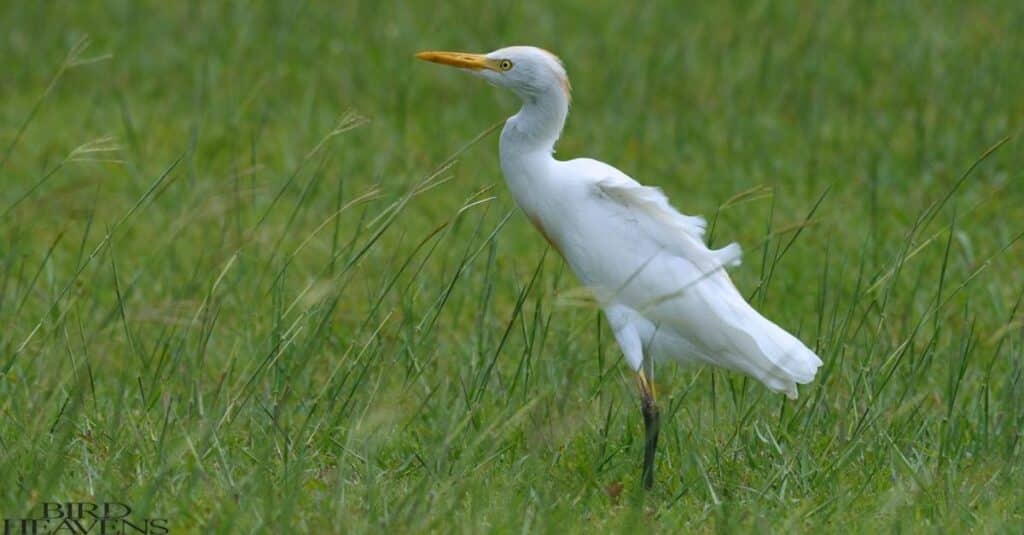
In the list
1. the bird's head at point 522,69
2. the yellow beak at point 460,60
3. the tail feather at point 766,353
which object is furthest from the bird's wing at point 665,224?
the yellow beak at point 460,60

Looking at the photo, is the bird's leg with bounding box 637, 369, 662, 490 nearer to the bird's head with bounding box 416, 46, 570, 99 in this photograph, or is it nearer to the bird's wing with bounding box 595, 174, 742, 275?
the bird's wing with bounding box 595, 174, 742, 275

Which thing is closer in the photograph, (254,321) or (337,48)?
(254,321)

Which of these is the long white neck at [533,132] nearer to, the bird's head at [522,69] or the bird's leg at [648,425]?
the bird's head at [522,69]

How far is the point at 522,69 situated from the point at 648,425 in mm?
926

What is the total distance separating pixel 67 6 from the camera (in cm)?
888

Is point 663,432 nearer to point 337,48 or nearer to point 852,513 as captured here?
point 852,513

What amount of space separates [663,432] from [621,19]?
4.84m

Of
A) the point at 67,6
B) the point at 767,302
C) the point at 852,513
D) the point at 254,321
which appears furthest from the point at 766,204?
the point at 67,6

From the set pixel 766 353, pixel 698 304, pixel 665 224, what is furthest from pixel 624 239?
pixel 766 353

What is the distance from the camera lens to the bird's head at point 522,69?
13.4 ft

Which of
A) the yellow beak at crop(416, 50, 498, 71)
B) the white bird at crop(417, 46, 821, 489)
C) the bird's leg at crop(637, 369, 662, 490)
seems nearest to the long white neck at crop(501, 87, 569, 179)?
the white bird at crop(417, 46, 821, 489)

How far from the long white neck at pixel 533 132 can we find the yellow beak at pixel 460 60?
0.13 meters

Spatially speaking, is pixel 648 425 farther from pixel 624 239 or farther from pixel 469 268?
pixel 469 268

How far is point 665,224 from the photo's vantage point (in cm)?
412
